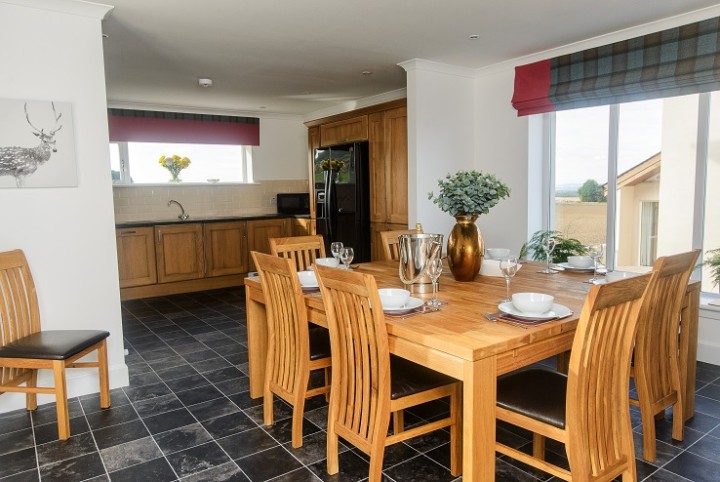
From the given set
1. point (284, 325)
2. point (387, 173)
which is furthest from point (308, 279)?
point (387, 173)

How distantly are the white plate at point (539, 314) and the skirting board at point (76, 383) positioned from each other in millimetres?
2465

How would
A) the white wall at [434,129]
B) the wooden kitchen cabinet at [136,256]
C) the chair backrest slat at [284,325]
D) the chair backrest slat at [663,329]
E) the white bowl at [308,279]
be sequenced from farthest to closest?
the wooden kitchen cabinet at [136,256], the white wall at [434,129], the white bowl at [308,279], the chair backrest slat at [284,325], the chair backrest slat at [663,329]

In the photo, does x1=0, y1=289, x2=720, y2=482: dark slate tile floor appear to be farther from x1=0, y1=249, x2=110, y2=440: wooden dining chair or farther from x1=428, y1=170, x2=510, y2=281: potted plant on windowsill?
x1=428, y1=170, x2=510, y2=281: potted plant on windowsill

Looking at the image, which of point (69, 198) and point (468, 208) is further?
point (69, 198)

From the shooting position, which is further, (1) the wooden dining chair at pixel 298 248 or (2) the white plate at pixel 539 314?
(1) the wooden dining chair at pixel 298 248

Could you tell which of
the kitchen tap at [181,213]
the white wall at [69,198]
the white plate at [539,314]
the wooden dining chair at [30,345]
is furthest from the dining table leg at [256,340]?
the kitchen tap at [181,213]

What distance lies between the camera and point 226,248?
256 inches

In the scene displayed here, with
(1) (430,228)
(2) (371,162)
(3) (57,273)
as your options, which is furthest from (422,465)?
(2) (371,162)

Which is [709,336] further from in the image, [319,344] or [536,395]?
[319,344]

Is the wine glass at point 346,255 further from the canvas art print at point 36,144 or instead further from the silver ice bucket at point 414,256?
the canvas art print at point 36,144

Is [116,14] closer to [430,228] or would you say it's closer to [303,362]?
[303,362]

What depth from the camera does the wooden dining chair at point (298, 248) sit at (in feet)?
10.6

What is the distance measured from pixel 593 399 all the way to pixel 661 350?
0.85 meters

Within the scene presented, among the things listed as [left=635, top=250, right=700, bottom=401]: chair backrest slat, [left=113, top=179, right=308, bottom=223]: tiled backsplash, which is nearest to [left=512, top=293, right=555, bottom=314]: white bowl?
[left=635, top=250, right=700, bottom=401]: chair backrest slat
